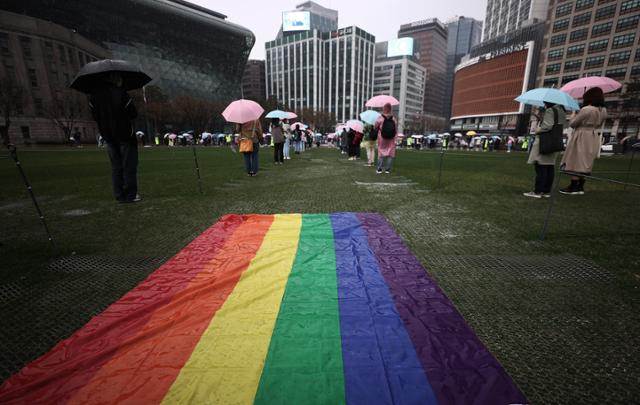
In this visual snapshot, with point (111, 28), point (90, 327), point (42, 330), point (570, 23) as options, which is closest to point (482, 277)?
point (90, 327)

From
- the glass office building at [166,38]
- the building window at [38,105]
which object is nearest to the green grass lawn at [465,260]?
the building window at [38,105]

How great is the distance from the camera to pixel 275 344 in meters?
1.87

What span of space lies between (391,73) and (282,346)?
5498 inches

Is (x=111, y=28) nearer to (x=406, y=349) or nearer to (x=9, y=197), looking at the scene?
(x=9, y=197)

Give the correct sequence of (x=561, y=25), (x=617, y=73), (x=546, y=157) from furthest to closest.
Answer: (x=561, y=25) < (x=617, y=73) < (x=546, y=157)

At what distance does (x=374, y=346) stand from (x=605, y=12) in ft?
282

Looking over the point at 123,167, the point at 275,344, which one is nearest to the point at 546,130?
the point at 275,344

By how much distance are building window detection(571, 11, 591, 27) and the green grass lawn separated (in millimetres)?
78764

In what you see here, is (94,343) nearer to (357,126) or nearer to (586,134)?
(586,134)

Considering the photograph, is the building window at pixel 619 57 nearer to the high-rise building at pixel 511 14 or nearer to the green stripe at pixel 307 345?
the high-rise building at pixel 511 14

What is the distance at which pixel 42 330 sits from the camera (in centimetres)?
201

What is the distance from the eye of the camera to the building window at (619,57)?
53.9 metres

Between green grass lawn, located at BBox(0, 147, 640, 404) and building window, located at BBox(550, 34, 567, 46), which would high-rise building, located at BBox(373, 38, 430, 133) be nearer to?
building window, located at BBox(550, 34, 567, 46)

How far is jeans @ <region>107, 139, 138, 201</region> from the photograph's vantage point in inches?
207
